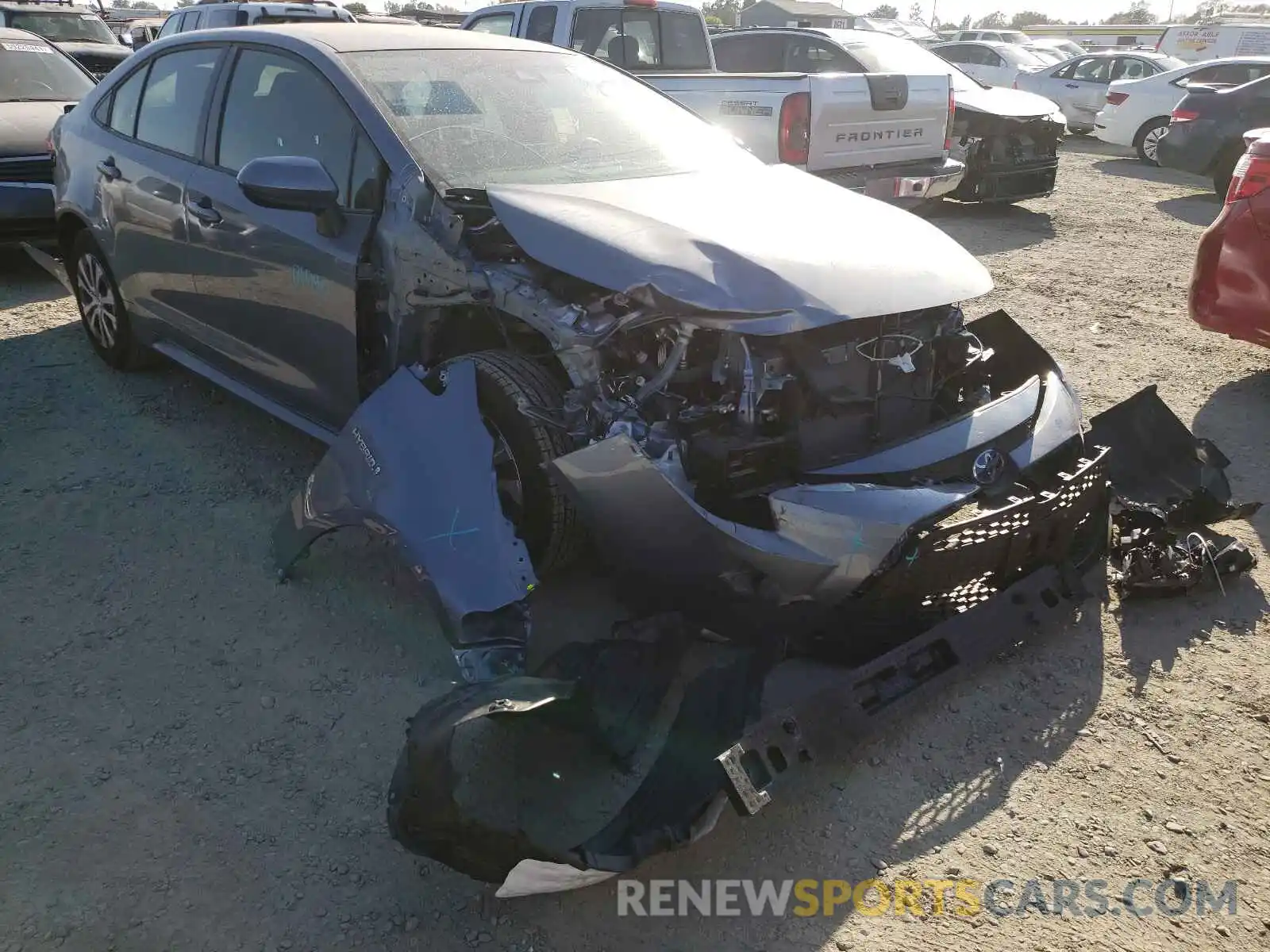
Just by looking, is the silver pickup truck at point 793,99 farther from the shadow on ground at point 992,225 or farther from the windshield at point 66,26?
the windshield at point 66,26

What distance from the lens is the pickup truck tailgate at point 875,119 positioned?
7.81 meters

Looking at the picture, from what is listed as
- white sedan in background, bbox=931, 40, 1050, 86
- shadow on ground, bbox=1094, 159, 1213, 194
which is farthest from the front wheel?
white sedan in background, bbox=931, 40, 1050, 86

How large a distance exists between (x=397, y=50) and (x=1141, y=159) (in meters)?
14.1

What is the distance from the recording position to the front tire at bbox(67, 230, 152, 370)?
5242 mm

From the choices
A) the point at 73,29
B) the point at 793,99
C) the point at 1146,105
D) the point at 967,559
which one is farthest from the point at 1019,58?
the point at 967,559

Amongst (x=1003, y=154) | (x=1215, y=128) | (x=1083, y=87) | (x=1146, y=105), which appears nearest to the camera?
(x=1003, y=154)

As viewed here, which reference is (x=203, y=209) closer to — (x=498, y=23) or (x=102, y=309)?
(x=102, y=309)

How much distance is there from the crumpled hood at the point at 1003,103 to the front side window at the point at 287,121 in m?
7.66

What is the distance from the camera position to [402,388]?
10.5ft

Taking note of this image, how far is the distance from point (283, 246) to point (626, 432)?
1.80m

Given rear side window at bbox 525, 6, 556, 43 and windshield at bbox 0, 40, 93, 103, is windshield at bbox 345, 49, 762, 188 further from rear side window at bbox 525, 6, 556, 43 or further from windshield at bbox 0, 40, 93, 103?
windshield at bbox 0, 40, 93, 103

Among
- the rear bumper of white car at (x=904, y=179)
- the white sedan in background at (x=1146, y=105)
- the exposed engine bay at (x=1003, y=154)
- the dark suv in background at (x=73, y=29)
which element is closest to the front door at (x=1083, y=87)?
the white sedan in background at (x=1146, y=105)

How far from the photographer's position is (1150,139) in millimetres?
14352

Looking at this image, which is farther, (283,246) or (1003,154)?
(1003,154)
